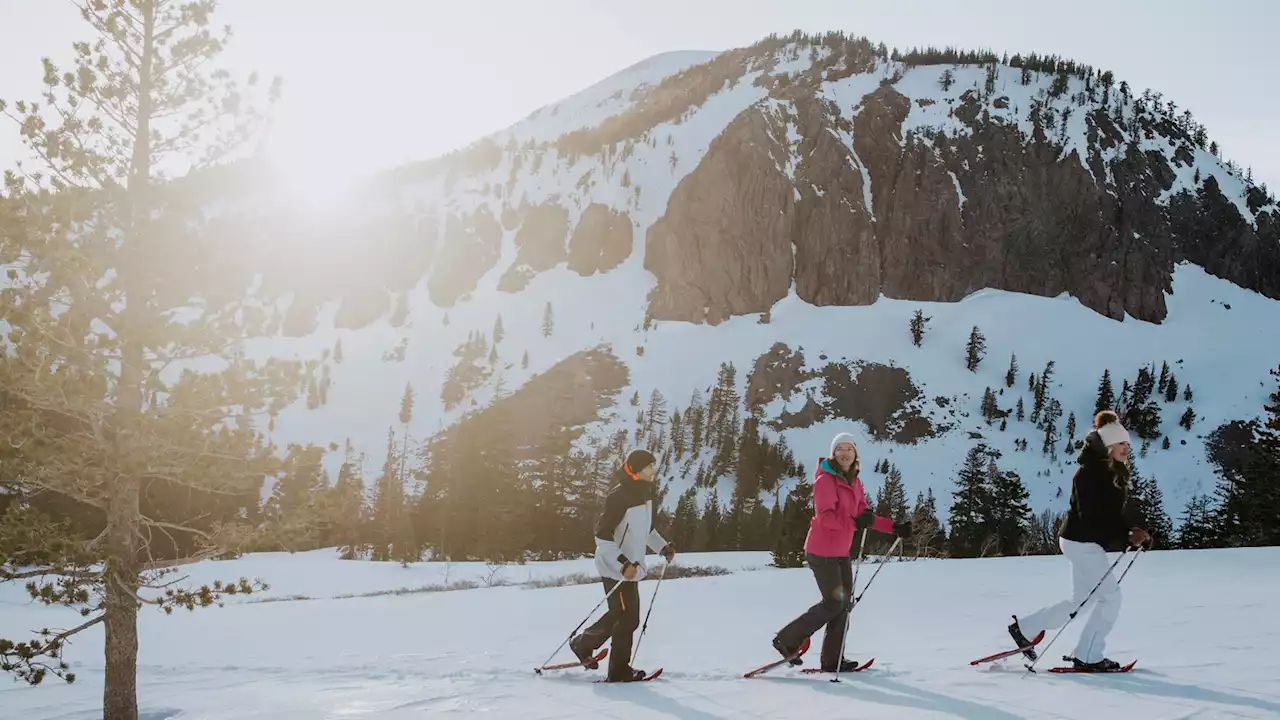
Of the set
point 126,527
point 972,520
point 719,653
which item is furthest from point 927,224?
point 126,527

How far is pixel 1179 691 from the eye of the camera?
617 centimetres

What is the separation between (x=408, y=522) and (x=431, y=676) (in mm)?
45720

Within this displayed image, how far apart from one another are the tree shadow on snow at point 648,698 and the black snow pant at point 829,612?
4.27 ft

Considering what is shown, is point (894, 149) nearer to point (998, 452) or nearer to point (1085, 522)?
point (998, 452)

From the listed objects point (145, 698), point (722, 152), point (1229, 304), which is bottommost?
point (145, 698)

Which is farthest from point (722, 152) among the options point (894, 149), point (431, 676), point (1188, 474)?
point (431, 676)

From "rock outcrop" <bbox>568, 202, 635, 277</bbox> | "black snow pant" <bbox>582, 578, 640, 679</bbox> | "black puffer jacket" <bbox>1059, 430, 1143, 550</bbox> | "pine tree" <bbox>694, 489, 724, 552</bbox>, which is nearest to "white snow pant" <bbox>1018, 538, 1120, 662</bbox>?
"black puffer jacket" <bbox>1059, 430, 1143, 550</bbox>

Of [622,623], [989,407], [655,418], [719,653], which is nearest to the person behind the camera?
[622,623]

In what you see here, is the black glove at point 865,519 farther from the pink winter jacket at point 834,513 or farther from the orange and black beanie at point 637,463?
the orange and black beanie at point 637,463

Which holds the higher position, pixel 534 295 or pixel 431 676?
pixel 534 295

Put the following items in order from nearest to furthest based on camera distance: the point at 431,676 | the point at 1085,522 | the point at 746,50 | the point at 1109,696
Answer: the point at 1109,696 → the point at 1085,522 → the point at 431,676 → the point at 746,50

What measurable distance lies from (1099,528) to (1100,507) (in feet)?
0.59

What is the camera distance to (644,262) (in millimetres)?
123188

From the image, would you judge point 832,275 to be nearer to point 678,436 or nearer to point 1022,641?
point 678,436
